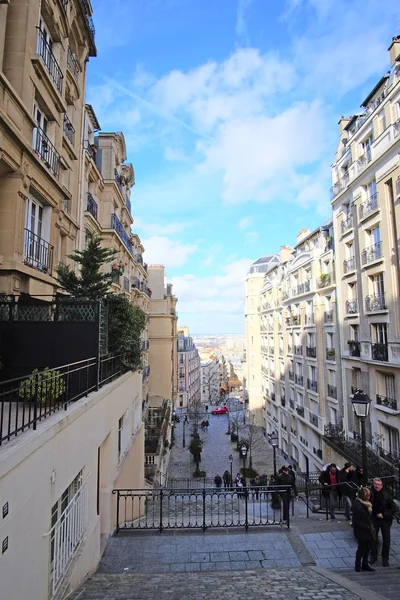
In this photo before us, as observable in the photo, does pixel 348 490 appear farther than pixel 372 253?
No

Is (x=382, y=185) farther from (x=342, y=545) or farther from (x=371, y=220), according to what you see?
(x=342, y=545)

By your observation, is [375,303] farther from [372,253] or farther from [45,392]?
[45,392]

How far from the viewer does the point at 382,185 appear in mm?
17234

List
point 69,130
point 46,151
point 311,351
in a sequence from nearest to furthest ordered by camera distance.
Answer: point 46,151 → point 69,130 → point 311,351

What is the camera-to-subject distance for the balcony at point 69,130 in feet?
47.2

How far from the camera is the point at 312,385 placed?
27.1 m

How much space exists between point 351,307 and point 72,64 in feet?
59.9

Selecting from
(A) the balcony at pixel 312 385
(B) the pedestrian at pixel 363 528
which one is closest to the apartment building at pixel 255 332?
(A) the balcony at pixel 312 385

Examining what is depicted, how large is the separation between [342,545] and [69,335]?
7.46 meters

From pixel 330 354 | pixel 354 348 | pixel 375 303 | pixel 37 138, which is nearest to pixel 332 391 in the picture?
pixel 330 354

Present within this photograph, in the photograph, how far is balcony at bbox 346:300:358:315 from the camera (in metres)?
20.8

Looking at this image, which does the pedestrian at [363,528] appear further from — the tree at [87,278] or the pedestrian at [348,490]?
the tree at [87,278]

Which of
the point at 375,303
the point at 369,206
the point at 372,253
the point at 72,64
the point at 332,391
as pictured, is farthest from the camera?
the point at 332,391

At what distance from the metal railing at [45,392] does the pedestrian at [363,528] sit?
17.5 feet
